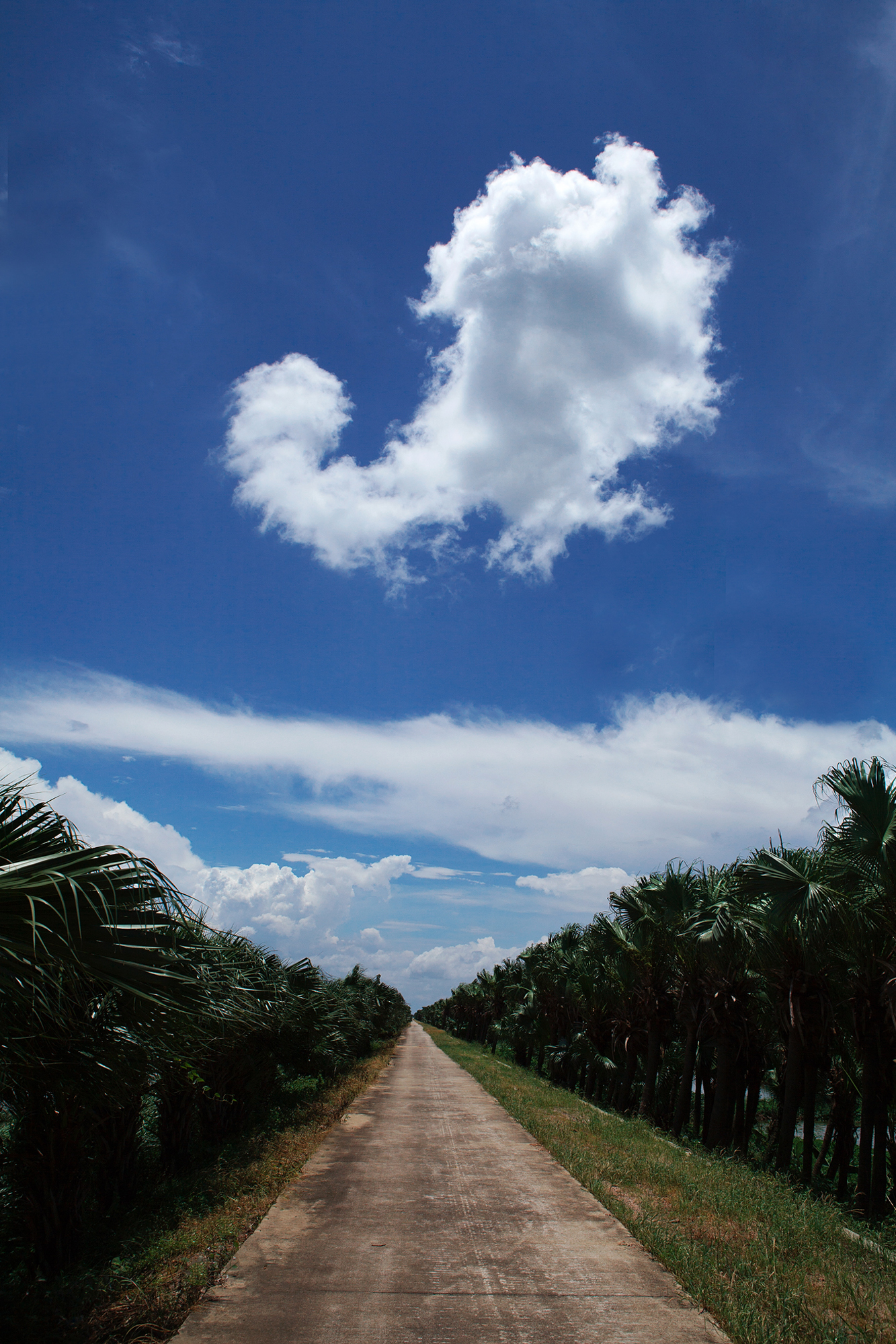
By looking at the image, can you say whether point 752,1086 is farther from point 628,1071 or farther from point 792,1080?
point 792,1080

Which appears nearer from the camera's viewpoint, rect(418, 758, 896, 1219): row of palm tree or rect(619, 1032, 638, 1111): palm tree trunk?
rect(418, 758, 896, 1219): row of palm tree

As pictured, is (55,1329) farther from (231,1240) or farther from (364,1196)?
(364,1196)

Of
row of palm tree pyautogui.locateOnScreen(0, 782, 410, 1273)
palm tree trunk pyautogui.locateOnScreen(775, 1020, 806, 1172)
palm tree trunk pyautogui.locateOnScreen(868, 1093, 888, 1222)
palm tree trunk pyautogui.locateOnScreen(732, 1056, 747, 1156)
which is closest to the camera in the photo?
row of palm tree pyautogui.locateOnScreen(0, 782, 410, 1273)

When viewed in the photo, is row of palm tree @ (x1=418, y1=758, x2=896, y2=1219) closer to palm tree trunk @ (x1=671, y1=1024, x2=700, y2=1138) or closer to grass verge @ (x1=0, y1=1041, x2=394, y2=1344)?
palm tree trunk @ (x1=671, y1=1024, x2=700, y2=1138)

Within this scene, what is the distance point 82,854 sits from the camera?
4492 millimetres

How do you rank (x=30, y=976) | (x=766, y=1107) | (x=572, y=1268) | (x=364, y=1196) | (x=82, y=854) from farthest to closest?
(x=766, y=1107) → (x=364, y=1196) → (x=572, y=1268) → (x=82, y=854) → (x=30, y=976)

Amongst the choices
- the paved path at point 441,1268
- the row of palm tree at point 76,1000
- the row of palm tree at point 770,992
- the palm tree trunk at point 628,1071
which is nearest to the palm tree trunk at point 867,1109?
the row of palm tree at point 770,992

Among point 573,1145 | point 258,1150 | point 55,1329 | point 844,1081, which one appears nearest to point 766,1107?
point 844,1081

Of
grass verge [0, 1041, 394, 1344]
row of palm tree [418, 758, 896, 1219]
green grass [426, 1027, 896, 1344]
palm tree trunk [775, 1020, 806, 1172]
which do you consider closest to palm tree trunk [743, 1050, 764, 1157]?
row of palm tree [418, 758, 896, 1219]

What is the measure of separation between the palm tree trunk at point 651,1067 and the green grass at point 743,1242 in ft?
30.9

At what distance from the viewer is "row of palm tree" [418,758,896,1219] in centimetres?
1109

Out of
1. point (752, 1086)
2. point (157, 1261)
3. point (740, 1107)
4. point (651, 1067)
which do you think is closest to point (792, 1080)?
point (752, 1086)

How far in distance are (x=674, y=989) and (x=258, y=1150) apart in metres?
15.2

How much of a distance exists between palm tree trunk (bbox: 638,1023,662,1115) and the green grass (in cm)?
943
